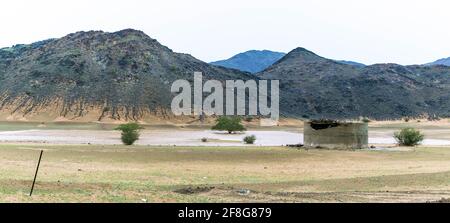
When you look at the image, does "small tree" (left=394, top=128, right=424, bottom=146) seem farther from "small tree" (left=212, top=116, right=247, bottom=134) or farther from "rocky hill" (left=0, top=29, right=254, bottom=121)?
"rocky hill" (left=0, top=29, right=254, bottom=121)

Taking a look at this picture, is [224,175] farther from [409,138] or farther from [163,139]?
[163,139]

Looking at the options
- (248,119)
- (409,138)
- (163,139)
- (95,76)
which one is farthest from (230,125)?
(95,76)

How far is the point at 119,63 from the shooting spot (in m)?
113

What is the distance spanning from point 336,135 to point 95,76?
72.9 m

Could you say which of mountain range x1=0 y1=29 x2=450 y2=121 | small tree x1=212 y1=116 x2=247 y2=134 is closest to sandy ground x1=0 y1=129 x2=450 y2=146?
small tree x1=212 y1=116 x2=247 y2=134

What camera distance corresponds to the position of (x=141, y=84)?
106938mm

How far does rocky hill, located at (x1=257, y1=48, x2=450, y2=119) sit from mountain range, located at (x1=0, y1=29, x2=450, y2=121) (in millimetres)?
217

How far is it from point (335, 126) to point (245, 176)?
21406 mm

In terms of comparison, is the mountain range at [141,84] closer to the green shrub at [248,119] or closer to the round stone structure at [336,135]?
the green shrub at [248,119]
